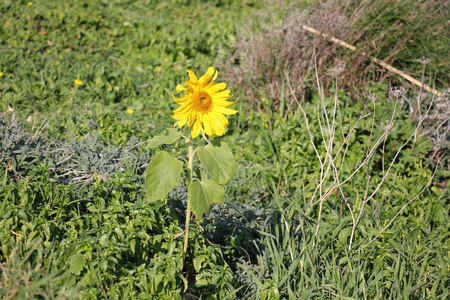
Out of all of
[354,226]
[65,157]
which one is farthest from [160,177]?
[354,226]

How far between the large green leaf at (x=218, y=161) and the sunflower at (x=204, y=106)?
74 millimetres

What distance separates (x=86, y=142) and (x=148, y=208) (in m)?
0.91

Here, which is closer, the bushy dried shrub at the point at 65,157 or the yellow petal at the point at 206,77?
the yellow petal at the point at 206,77

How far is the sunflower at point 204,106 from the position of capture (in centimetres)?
194

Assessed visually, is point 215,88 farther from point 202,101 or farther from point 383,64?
point 383,64

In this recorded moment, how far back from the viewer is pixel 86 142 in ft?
9.49

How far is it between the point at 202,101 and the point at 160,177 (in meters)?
0.40

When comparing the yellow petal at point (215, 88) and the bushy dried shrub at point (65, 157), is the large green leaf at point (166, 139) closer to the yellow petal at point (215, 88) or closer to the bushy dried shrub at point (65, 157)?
the yellow petal at point (215, 88)

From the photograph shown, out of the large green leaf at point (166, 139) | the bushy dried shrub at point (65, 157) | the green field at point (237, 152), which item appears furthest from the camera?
the bushy dried shrub at point (65, 157)

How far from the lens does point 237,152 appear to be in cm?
378

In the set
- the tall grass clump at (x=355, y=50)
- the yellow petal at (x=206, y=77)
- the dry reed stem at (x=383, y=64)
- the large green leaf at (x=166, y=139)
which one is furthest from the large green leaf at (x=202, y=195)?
the dry reed stem at (x=383, y=64)

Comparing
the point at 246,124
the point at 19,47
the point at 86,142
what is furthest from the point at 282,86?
the point at 19,47

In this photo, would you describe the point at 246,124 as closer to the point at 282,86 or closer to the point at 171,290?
the point at 282,86

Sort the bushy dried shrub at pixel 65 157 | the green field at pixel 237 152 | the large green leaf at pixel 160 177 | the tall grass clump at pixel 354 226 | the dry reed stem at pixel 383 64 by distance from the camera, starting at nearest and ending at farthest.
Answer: the large green leaf at pixel 160 177, the green field at pixel 237 152, the tall grass clump at pixel 354 226, the bushy dried shrub at pixel 65 157, the dry reed stem at pixel 383 64
